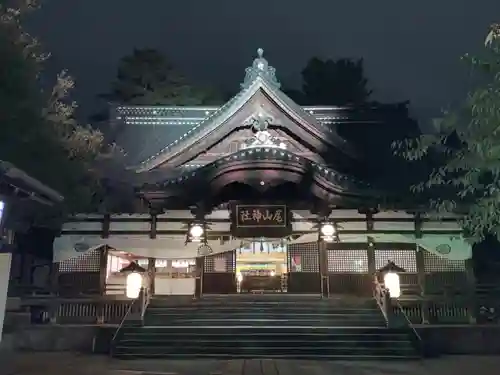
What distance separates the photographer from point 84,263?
16.2m

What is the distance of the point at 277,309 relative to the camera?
1516 cm

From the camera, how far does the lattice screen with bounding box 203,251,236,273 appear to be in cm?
1844

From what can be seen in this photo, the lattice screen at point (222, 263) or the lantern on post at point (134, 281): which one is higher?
the lattice screen at point (222, 263)

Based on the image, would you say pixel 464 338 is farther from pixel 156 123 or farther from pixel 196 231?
pixel 156 123

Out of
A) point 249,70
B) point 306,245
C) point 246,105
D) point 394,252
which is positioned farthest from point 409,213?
point 249,70

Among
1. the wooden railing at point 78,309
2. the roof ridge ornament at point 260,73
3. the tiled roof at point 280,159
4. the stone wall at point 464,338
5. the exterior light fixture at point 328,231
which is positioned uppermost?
the roof ridge ornament at point 260,73

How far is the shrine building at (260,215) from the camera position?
1399cm

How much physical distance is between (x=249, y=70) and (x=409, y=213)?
29.8 ft

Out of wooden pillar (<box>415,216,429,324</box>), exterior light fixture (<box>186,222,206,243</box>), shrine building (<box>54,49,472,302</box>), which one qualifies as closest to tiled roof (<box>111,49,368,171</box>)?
shrine building (<box>54,49,472,302</box>)

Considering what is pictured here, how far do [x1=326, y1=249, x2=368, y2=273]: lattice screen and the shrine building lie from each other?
0.04 metres

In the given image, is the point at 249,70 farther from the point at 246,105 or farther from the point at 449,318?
the point at 449,318

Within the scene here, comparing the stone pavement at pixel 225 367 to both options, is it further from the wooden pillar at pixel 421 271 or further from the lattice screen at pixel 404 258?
the lattice screen at pixel 404 258

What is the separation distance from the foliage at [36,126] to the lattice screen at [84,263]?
2798 millimetres

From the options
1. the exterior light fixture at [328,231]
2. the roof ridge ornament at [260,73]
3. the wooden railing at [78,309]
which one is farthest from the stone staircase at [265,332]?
the roof ridge ornament at [260,73]
